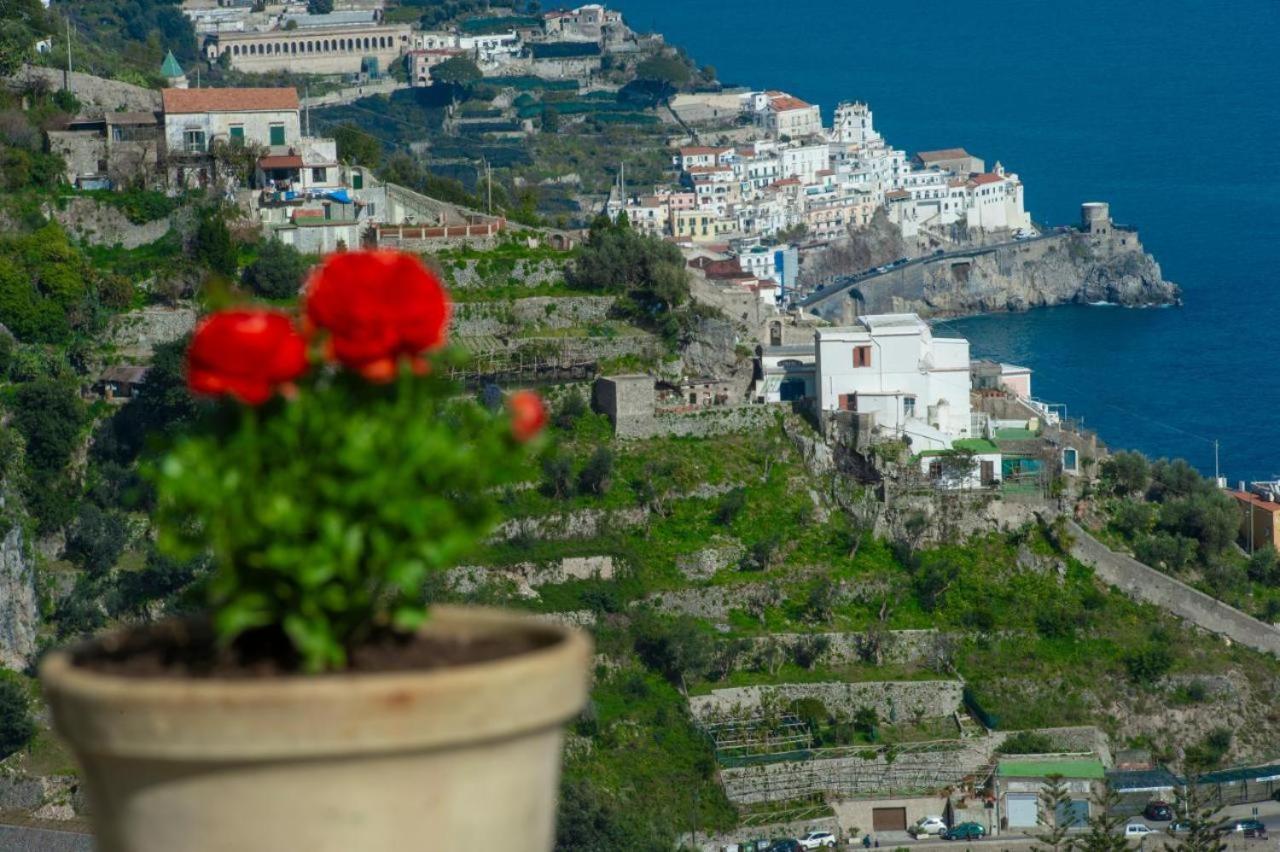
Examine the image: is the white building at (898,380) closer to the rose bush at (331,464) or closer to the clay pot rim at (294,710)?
the rose bush at (331,464)

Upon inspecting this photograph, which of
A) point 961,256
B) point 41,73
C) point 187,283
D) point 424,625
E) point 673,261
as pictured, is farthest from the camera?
point 961,256

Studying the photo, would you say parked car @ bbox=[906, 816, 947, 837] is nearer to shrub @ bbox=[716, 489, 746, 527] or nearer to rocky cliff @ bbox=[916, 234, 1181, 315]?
shrub @ bbox=[716, 489, 746, 527]

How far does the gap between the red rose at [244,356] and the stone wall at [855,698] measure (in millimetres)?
34554

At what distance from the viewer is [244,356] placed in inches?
198

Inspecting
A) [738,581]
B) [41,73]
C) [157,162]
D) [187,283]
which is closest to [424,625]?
[738,581]

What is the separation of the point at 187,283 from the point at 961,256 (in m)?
76.9

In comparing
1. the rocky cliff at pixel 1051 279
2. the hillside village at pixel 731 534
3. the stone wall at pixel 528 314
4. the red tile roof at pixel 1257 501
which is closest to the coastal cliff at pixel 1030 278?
the rocky cliff at pixel 1051 279

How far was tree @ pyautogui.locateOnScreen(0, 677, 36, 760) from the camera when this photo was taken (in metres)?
36.9

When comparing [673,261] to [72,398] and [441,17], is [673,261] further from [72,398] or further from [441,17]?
[441,17]

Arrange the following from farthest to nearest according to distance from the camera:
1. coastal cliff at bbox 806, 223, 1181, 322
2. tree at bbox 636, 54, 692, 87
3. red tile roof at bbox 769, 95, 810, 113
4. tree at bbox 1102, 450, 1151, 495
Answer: tree at bbox 636, 54, 692, 87
red tile roof at bbox 769, 95, 810, 113
coastal cliff at bbox 806, 223, 1181, 322
tree at bbox 1102, 450, 1151, 495

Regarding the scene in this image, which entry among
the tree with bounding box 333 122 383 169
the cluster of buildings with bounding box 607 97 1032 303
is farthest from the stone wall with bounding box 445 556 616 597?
the cluster of buildings with bounding box 607 97 1032 303

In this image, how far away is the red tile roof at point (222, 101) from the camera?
52094 mm

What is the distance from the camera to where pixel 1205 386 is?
95125 millimetres

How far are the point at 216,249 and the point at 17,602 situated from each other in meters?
8.62
